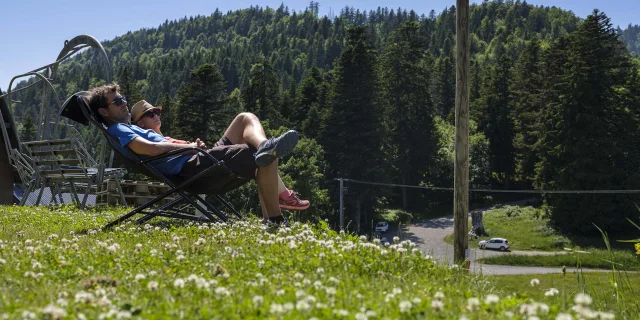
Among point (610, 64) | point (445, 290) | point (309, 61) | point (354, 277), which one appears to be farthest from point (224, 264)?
point (309, 61)

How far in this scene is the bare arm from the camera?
6051 mm

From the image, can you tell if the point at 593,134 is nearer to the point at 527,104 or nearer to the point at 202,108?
the point at 527,104

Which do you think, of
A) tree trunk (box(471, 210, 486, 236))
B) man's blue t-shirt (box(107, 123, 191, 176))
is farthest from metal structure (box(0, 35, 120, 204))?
tree trunk (box(471, 210, 486, 236))

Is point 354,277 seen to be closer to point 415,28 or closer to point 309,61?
point 415,28

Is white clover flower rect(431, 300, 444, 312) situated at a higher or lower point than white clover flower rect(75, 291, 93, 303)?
lower

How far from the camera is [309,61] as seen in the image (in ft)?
586

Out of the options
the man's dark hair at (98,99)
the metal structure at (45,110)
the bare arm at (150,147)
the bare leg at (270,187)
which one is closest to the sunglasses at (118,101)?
the man's dark hair at (98,99)

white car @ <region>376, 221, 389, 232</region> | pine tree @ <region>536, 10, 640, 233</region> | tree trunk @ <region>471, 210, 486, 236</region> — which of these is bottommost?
white car @ <region>376, 221, 389, 232</region>

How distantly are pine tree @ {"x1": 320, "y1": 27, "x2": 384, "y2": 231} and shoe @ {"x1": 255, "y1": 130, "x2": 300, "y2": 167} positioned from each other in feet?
166

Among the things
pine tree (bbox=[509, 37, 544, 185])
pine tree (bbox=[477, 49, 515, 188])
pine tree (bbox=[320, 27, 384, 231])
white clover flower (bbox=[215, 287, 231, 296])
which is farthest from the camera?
pine tree (bbox=[477, 49, 515, 188])

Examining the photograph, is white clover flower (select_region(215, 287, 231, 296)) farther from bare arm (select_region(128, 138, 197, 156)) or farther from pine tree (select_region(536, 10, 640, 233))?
pine tree (select_region(536, 10, 640, 233))

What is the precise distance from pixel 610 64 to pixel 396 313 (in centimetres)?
5011

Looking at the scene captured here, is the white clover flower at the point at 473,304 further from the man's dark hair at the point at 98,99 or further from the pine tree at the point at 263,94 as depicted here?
the pine tree at the point at 263,94

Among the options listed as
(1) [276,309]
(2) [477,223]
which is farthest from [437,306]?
(2) [477,223]
